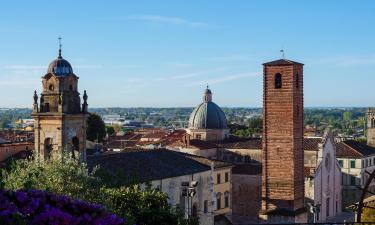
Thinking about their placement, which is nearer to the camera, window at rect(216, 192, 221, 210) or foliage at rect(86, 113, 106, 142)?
window at rect(216, 192, 221, 210)

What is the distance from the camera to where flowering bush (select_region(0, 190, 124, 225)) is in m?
9.38

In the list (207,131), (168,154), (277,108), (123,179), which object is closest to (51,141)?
(123,179)

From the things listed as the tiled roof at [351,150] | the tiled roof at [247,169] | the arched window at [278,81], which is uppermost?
the arched window at [278,81]

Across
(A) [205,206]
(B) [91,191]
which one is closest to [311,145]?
(A) [205,206]

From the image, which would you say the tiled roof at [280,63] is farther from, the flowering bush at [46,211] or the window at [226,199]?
the flowering bush at [46,211]

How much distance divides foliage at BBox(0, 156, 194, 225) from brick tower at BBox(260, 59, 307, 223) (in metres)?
19.3

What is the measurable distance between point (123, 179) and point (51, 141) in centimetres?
630

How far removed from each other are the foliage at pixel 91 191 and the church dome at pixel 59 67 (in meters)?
8.82

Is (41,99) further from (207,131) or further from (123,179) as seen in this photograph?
(207,131)

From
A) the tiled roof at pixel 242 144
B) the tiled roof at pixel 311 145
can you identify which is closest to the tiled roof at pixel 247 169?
the tiled roof at pixel 242 144

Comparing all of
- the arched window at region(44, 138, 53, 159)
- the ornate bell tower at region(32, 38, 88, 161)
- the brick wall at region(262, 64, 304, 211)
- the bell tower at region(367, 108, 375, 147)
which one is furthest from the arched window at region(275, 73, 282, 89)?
the bell tower at region(367, 108, 375, 147)

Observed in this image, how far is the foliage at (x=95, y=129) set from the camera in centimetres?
8562

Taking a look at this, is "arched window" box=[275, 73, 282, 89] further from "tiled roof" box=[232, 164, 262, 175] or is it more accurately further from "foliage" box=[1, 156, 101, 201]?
"foliage" box=[1, 156, 101, 201]

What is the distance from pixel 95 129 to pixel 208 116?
23546 mm
